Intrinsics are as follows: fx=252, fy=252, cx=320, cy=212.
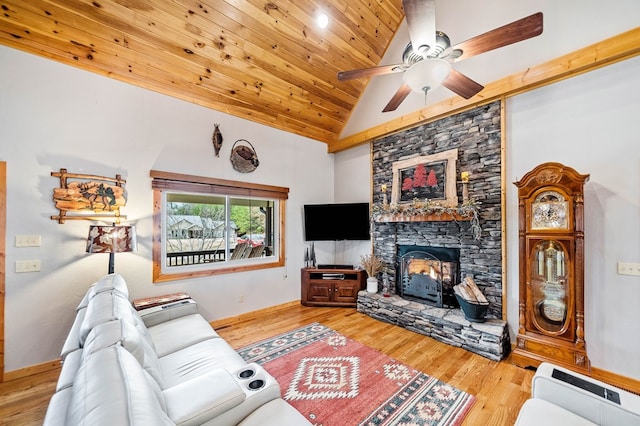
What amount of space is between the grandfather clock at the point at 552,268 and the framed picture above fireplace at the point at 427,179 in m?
0.98

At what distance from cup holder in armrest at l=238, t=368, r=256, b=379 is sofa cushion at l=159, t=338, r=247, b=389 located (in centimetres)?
29

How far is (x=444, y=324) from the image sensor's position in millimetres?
3252

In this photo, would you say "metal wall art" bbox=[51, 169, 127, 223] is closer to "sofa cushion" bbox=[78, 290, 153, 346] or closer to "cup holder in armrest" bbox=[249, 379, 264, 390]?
"sofa cushion" bbox=[78, 290, 153, 346]

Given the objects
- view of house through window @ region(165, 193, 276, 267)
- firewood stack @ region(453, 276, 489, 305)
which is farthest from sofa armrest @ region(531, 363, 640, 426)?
view of house through window @ region(165, 193, 276, 267)

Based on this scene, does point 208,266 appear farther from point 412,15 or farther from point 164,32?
point 412,15

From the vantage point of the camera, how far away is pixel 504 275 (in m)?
3.18

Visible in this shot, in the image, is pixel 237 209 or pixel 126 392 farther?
pixel 237 209

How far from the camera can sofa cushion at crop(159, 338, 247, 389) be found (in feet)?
6.08

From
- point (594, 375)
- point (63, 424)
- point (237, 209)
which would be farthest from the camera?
point (237, 209)

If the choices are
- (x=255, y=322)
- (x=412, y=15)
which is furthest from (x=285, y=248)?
(x=412, y=15)

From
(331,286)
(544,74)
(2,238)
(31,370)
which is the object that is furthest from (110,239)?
(544,74)

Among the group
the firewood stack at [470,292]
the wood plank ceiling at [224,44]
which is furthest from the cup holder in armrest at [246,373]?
the wood plank ceiling at [224,44]

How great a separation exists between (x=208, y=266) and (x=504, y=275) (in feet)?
13.4

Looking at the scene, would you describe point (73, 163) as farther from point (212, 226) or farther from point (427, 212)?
point (427, 212)
